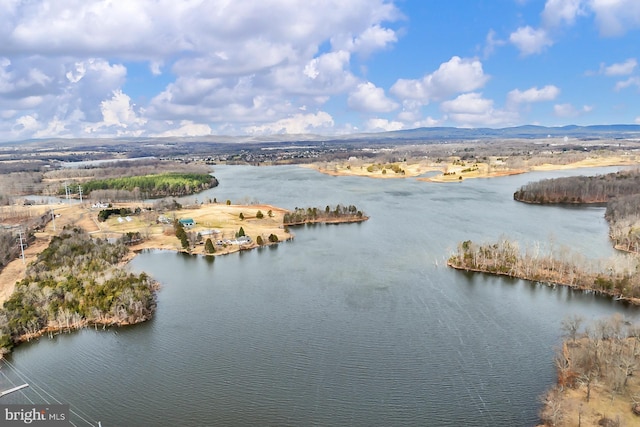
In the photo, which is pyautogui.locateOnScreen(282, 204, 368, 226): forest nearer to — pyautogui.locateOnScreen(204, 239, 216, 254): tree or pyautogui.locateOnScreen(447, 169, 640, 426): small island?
pyautogui.locateOnScreen(204, 239, 216, 254): tree

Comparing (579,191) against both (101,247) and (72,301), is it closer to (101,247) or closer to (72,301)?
(101,247)

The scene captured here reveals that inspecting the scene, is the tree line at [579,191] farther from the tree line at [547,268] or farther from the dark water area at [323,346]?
the tree line at [547,268]

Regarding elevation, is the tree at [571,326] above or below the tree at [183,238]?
below

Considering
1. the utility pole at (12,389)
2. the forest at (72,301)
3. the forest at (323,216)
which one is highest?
the forest at (323,216)

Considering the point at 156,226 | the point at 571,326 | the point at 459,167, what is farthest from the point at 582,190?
the point at 156,226

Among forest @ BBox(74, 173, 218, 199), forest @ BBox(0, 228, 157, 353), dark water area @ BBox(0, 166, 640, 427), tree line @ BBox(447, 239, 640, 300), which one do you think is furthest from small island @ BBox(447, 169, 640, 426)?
forest @ BBox(74, 173, 218, 199)

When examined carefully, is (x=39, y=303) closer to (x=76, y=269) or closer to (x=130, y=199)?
(x=76, y=269)

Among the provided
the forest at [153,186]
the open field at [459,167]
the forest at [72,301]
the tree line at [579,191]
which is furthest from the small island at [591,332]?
the forest at [153,186]
